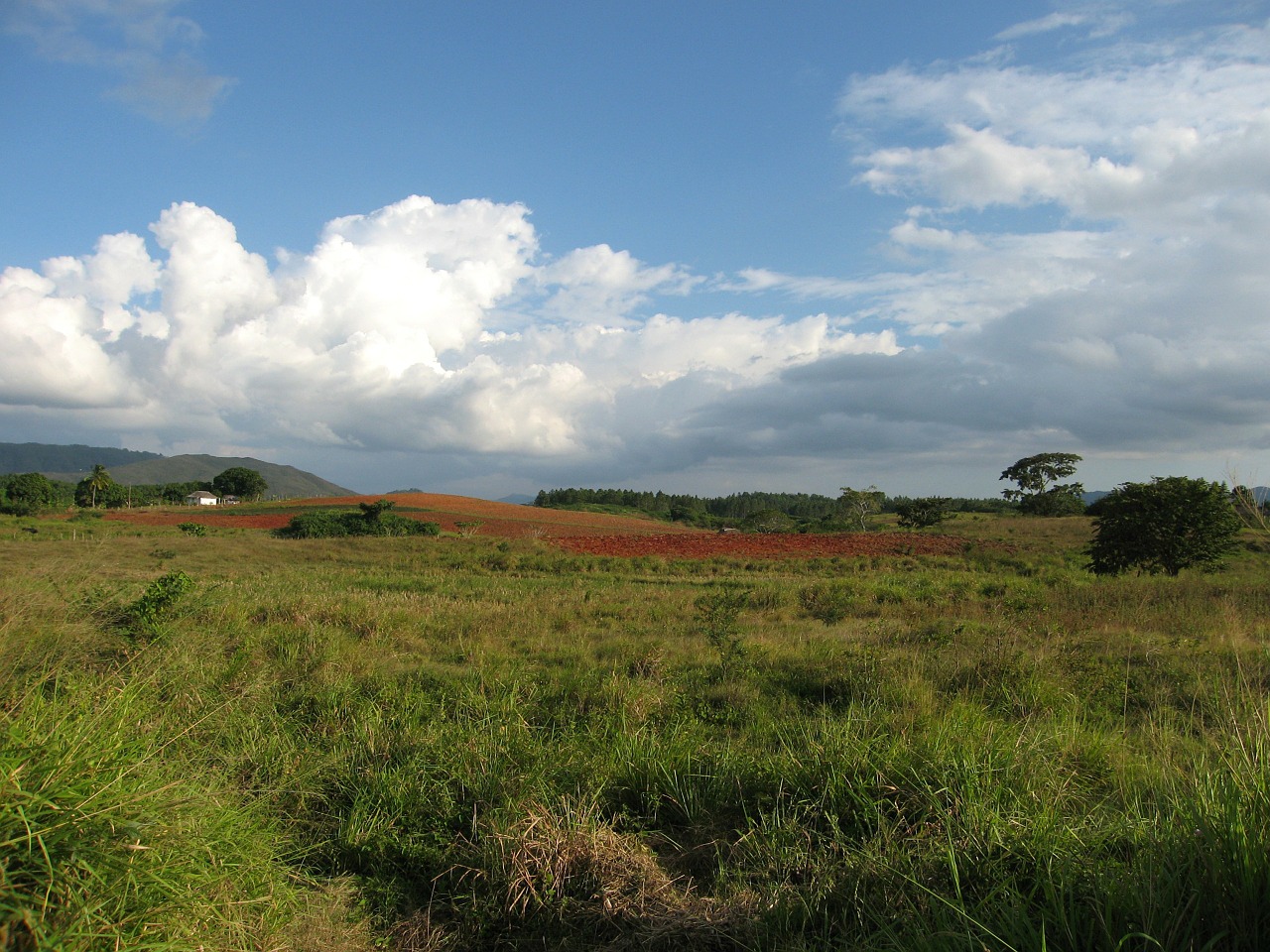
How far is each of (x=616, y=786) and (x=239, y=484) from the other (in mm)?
110930

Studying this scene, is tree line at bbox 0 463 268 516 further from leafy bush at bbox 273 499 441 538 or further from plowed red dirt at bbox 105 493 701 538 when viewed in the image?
leafy bush at bbox 273 499 441 538

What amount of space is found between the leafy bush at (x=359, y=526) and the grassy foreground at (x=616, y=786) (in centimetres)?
3470

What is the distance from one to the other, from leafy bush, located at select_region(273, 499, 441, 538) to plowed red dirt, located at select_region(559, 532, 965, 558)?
1460 centimetres

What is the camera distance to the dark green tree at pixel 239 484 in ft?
330

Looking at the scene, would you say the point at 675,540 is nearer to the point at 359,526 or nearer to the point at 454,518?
the point at 359,526

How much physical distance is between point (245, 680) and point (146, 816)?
193 inches

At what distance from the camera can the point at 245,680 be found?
711 centimetres

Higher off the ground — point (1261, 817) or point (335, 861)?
point (1261, 817)

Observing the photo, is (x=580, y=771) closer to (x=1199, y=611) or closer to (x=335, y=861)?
(x=335, y=861)

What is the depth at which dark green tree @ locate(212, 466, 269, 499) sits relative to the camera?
101m

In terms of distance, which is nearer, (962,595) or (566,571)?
(962,595)

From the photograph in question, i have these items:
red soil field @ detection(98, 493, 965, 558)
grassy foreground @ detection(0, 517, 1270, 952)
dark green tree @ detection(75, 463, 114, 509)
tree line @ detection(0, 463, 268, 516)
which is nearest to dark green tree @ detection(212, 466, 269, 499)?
tree line @ detection(0, 463, 268, 516)

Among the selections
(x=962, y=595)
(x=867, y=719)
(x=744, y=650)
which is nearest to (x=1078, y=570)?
(x=962, y=595)

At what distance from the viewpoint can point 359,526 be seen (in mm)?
45625
